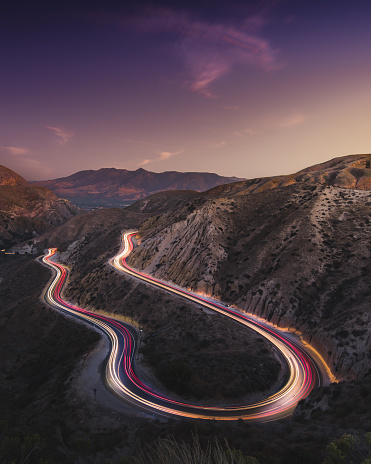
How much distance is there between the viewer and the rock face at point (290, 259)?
44.8m

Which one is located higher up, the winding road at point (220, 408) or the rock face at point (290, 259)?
the rock face at point (290, 259)

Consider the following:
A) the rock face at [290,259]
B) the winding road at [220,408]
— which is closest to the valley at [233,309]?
the rock face at [290,259]

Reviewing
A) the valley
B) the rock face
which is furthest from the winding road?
the rock face

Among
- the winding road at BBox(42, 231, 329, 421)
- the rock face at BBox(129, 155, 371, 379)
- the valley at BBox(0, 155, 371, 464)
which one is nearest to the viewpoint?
the valley at BBox(0, 155, 371, 464)

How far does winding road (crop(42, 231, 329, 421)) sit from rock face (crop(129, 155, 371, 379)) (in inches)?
114

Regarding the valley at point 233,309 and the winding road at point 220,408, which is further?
the winding road at point 220,408

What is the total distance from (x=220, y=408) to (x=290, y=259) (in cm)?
4039

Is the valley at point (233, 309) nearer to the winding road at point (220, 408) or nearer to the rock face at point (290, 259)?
the rock face at point (290, 259)

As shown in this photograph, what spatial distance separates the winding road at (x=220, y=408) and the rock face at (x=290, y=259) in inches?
114

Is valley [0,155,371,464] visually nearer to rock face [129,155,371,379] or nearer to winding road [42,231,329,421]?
rock face [129,155,371,379]

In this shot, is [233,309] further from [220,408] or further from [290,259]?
[220,408]

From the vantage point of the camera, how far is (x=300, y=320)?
5262 cm

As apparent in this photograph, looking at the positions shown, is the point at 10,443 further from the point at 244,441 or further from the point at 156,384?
the point at 156,384

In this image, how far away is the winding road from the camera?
33.5m
